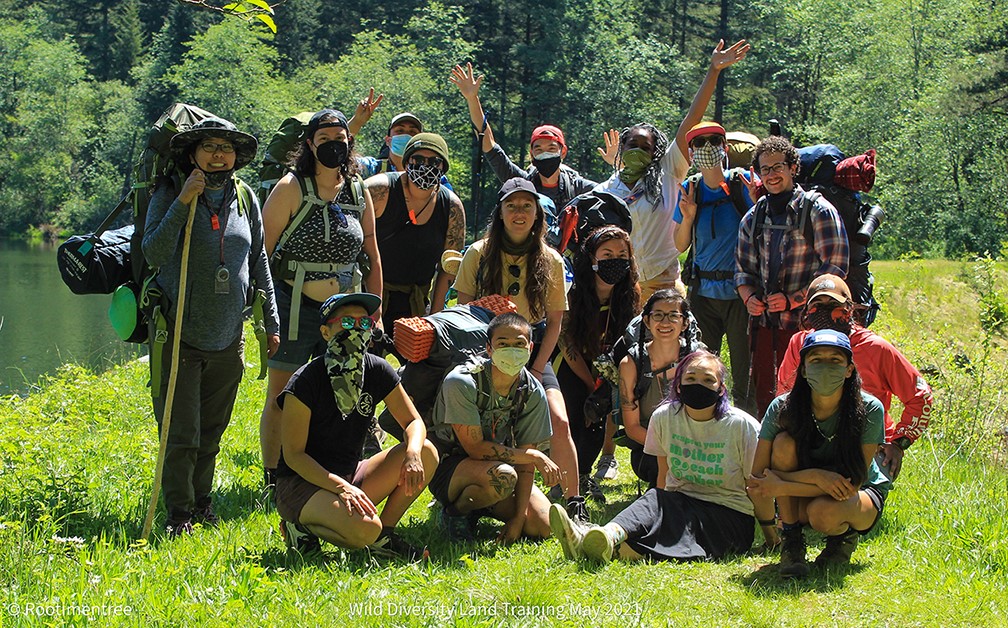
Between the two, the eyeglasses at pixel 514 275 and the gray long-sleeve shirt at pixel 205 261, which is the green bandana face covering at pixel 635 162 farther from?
the gray long-sleeve shirt at pixel 205 261

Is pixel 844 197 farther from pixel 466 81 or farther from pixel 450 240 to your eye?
pixel 466 81

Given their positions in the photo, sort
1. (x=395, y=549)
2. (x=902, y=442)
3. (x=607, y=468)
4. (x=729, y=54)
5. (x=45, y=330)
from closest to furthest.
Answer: (x=395, y=549), (x=902, y=442), (x=729, y=54), (x=607, y=468), (x=45, y=330)

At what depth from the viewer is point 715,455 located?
5180 mm

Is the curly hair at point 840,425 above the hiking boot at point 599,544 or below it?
above

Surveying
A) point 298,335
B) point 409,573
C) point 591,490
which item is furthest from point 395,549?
point 591,490

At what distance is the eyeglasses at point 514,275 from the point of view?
19.5 feet

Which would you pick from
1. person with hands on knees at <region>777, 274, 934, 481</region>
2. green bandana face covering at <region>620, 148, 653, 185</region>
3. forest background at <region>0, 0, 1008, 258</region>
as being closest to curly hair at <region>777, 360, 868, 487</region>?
person with hands on knees at <region>777, 274, 934, 481</region>

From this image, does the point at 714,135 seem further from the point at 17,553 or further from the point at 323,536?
the point at 17,553

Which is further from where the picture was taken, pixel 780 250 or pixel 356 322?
pixel 780 250

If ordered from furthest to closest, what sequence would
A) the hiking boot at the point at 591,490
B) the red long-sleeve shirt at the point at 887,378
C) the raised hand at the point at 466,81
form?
the raised hand at the point at 466,81 → the hiking boot at the point at 591,490 → the red long-sleeve shirt at the point at 887,378

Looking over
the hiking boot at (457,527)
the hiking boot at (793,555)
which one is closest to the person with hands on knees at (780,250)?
the hiking boot at (793,555)

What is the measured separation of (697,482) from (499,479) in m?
1.05

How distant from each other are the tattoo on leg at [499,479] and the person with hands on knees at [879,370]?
1563 millimetres

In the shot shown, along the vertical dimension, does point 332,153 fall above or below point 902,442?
above
